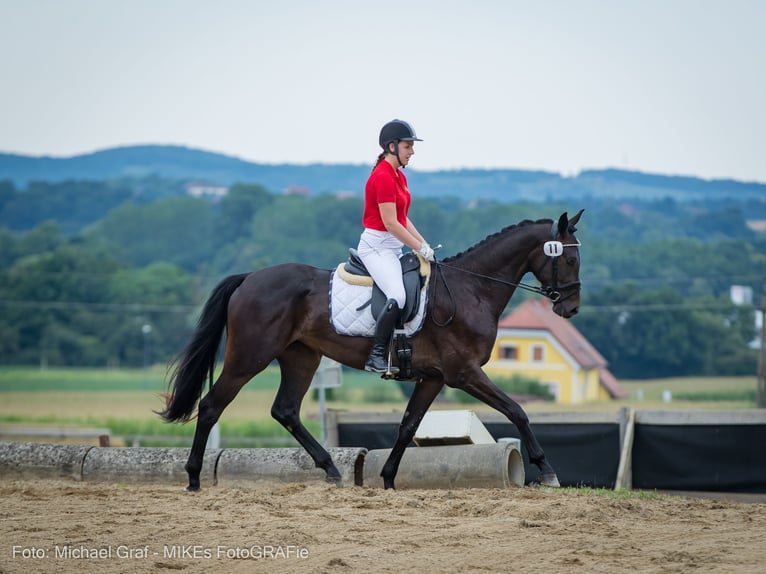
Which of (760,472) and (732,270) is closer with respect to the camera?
(760,472)

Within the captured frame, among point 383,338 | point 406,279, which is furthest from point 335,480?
point 406,279

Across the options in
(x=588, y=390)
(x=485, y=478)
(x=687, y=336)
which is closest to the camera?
(x=485, y=478)

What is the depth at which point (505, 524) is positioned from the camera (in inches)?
262

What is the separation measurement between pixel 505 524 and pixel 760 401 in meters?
27.5

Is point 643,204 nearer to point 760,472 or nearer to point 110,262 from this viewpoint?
point 110,262

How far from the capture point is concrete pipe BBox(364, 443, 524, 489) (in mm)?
8625

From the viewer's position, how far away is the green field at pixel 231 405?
4387 cm

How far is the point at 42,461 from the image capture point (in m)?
9.76

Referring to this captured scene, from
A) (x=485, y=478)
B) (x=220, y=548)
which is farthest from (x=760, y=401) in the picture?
(x=220, y=548)

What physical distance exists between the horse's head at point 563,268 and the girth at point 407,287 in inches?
43.6

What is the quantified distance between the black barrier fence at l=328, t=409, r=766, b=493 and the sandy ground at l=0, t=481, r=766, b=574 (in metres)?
3.07

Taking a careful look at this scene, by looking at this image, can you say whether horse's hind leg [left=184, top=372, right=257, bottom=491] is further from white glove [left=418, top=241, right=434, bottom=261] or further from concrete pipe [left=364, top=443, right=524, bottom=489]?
white glove [left=418, top=241, right=434, bottom=261]

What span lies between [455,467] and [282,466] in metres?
1.58

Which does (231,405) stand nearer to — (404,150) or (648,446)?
(648,446)
